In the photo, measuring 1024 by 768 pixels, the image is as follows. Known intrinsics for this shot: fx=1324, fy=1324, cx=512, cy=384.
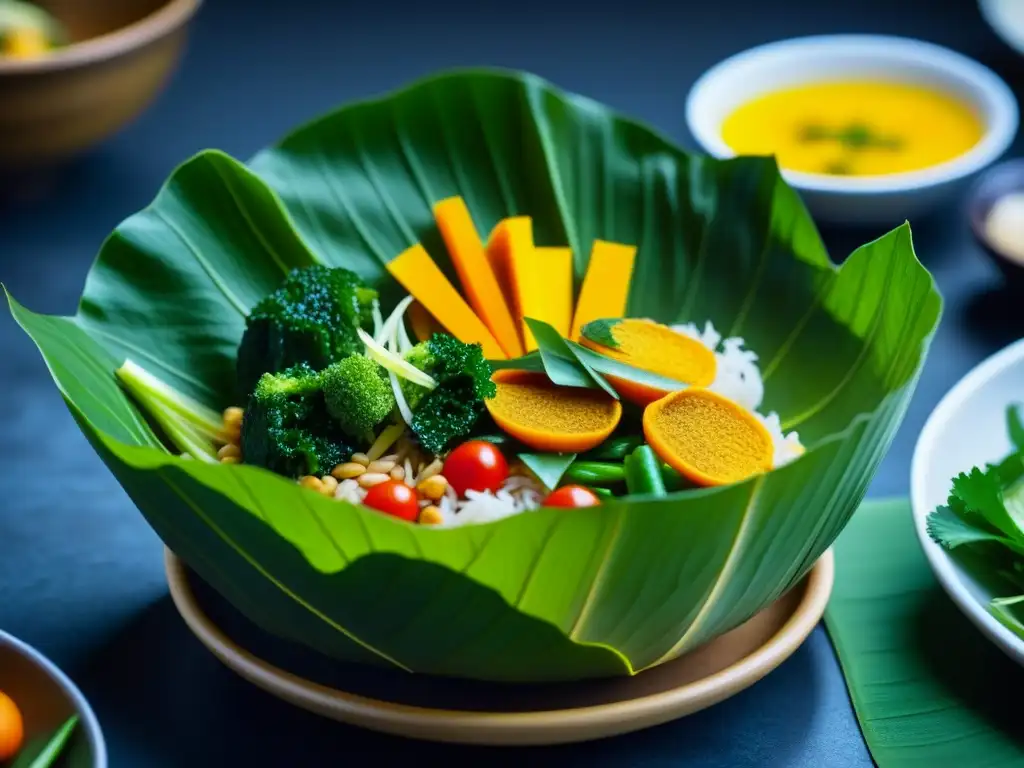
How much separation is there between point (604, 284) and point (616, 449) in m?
0.42

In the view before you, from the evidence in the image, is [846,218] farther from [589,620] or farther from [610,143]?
[589,620]

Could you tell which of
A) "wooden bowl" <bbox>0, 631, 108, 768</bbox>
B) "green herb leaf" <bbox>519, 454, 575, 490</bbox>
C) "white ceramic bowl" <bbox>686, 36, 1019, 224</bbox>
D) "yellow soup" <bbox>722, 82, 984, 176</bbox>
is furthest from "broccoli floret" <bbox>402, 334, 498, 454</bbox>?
"yellow soup" <bbox>722, 82, 984, 176</bbox>

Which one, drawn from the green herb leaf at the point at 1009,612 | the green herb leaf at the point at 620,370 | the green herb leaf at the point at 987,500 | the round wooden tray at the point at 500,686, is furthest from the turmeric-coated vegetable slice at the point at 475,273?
the green herb leaf at the point at 1009,612

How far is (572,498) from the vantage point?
5.77 ft

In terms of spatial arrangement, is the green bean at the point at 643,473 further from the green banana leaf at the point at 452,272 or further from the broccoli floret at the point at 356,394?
the broccoli floret at the point at 356,394

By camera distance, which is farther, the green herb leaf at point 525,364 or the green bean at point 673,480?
the green herb leaf at point 525,364

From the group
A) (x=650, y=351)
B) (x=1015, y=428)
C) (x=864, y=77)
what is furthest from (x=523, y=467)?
(x=864, y=77)

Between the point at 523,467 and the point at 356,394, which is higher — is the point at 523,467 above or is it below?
below

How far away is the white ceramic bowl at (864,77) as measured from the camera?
2807 mm

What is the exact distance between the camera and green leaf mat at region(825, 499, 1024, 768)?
5.83 feet

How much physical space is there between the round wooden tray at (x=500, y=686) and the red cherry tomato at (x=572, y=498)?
0.24 metres

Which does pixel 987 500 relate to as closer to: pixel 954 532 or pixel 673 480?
pixel 954 532

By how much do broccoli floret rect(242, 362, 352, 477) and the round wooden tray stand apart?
0.69 feet

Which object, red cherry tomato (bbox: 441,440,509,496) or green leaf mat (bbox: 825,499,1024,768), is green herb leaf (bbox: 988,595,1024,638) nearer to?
green leaf mat (bbox: 825,499,1024,768)
